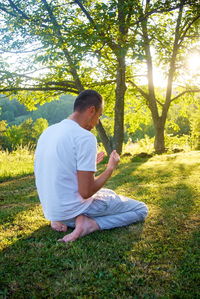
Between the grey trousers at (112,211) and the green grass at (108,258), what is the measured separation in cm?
11

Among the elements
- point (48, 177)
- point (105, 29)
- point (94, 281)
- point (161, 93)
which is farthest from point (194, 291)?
point (161, 93)

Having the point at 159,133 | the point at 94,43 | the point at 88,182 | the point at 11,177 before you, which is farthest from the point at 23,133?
the point at 88,182

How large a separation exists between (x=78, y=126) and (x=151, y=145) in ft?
55.6

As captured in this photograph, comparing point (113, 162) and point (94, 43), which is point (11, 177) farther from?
point (113, 162)

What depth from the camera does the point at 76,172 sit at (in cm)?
327

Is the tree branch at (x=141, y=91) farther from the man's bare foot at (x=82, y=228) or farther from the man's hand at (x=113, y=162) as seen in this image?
the man's bare foot at (x=82, y=228)

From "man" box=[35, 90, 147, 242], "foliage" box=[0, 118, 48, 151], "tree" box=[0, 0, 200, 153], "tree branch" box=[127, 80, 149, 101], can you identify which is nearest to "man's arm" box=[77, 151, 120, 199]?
"man" box=[35, 90, 147, 242]

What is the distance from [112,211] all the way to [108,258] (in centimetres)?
93

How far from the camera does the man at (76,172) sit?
3.13 m

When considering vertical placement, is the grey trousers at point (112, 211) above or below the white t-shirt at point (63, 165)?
below

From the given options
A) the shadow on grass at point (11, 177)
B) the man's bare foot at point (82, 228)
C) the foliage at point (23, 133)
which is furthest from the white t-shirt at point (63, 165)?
the foliage at point (23, 133)

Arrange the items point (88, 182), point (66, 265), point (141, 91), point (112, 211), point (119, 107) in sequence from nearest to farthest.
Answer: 1. point (66, 265)
2. point (88, 182)
3. point (112, 211)
4. point (119, 107)
5. point (141, 91)

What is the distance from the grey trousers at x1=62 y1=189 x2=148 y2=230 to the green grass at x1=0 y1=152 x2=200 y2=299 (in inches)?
4.2

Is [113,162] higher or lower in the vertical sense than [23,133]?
higher
